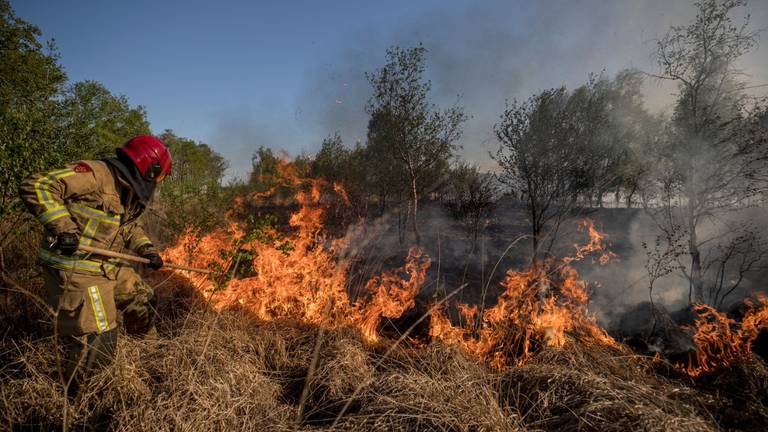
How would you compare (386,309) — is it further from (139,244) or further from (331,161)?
(331,161)

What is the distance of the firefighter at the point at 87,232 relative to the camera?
294 cm

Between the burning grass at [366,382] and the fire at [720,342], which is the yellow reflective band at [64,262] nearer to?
the burning grass at [366,382]

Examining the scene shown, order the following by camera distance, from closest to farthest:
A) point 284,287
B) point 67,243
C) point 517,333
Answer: point 67,243
point 517,333
point 284,287

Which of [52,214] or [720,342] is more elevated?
[52,214]

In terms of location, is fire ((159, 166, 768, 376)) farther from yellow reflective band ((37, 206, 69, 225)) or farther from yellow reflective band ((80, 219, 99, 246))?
yellow reflective band ((37, 206, 69, 225))

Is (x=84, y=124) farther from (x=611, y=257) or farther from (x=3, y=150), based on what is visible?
(x=611, y=257)

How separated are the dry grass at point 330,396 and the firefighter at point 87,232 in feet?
0.86

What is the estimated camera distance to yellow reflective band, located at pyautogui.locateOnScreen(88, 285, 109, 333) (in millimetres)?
3137

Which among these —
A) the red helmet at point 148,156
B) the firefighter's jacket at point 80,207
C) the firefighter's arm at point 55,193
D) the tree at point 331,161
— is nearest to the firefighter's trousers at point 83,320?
the firefighter's jacket at point 80,207

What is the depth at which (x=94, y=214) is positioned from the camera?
3.25 metres

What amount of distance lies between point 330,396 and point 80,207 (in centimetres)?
307

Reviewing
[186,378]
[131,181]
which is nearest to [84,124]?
[131,181]

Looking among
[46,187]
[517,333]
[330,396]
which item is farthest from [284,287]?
[517,333]

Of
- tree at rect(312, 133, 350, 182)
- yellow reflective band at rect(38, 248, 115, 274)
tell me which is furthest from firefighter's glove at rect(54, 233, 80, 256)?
tree at rect(312, 133, 350, 182)
